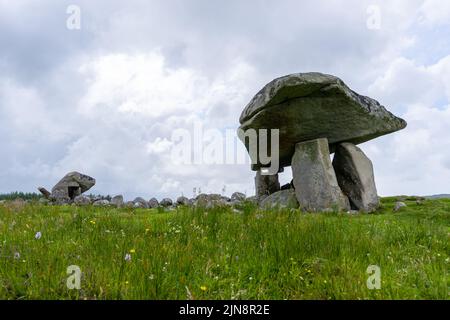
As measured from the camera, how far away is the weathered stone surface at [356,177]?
14430 millimetres

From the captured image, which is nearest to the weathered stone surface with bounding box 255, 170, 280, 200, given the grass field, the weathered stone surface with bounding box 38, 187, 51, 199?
the grass field

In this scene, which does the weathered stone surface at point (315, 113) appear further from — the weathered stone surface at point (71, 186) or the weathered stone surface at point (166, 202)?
the weathered stone surface at point (71, 186)

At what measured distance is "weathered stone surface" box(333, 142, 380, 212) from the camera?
14.4 m

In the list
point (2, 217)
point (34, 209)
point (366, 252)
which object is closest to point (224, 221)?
point (366, 252)

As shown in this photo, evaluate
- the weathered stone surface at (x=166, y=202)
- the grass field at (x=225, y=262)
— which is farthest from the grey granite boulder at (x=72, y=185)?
the grass field at (x=225, y=262)

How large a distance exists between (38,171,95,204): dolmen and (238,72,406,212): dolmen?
12.3 meters

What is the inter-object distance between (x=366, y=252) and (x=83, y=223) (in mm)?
4451

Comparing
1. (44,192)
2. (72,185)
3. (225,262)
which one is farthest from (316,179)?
(44,192)

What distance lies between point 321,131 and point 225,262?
10.6m

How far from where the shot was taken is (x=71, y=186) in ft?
77.7

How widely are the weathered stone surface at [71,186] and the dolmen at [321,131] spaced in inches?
484

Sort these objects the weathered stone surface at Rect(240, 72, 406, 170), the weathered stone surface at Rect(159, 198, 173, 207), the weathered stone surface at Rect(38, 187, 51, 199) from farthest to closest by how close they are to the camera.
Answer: the weathered stone surface at Rect(38, 187, 51, 199) < the weathered stone surface at Rect(159, 198, 173, 207) < the weathered stone surface at Rect(240, 72, 406, 170)

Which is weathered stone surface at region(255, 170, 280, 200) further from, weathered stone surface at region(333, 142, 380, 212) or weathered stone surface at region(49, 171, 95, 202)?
weathered stone surface at region(49, 171, 95, 202)
